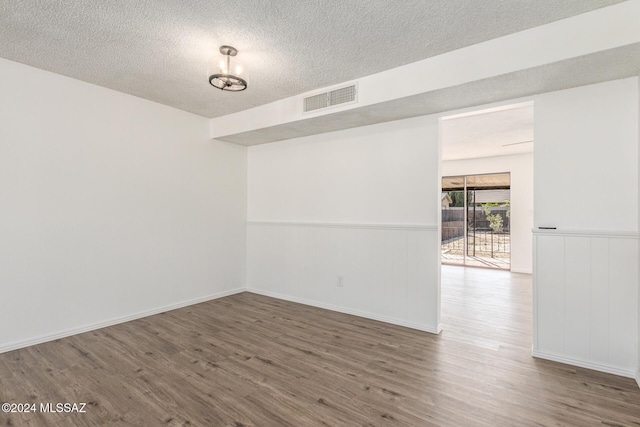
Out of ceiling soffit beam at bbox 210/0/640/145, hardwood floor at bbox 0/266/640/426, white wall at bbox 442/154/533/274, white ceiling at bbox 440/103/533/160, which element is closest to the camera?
hardwood floor at bbox 0/266/640/426

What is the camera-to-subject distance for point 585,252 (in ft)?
8.38

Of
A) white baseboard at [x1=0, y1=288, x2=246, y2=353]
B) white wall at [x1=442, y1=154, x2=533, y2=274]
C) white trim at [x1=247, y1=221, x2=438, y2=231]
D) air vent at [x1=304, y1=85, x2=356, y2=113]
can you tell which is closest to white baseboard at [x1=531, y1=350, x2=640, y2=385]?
white trim at [x1=247, y1=221, x2=438, y2=231]

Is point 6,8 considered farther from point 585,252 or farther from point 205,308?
point 585,252

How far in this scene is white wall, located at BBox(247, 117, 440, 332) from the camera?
3383mm

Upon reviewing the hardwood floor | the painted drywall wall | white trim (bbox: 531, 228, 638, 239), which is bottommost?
the hardwood floor

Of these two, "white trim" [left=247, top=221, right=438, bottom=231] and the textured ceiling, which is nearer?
the textured ceiling

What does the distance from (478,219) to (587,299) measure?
5.02 meters

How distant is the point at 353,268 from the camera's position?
3.89m

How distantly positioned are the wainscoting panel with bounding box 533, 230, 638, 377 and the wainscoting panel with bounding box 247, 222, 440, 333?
94 cm

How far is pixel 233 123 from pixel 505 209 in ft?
20.0

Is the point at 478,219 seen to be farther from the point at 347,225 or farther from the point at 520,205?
the point at 347,225

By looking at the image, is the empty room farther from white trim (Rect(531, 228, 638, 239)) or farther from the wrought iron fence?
the wrought iron fence

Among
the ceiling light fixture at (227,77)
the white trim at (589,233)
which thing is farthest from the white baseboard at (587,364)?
the ceiling light fixture at (227,77)

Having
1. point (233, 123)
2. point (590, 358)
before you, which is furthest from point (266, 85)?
point (590, 358)
